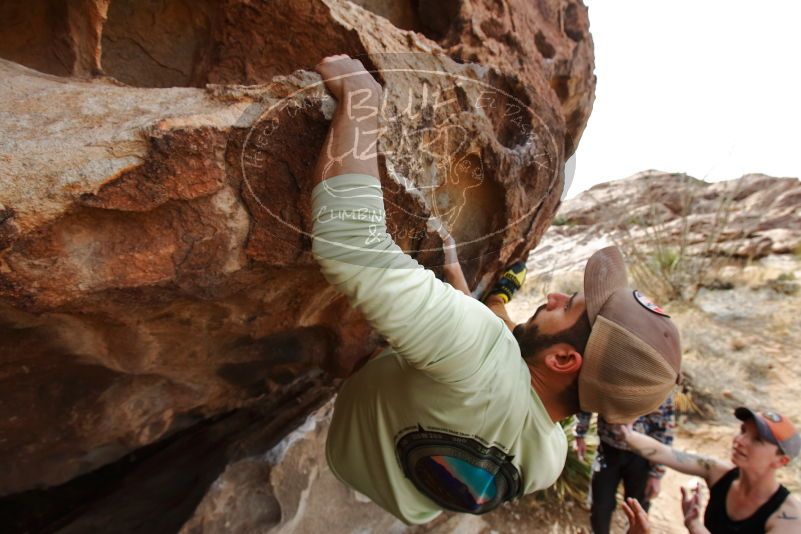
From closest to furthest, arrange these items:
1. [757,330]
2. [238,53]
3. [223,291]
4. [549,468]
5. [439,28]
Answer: [549,468]
[223,291]
[238,53]
[439,28]
[757,330]

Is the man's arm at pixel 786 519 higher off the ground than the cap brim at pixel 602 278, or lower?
lower

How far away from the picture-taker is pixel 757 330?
6.62 metres

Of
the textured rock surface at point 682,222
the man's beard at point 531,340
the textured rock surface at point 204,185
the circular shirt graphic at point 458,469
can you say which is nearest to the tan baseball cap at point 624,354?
the man's beard at point 531,340

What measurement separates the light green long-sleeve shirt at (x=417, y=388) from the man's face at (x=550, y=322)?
86 mm

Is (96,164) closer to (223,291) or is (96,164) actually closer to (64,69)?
(223,291)

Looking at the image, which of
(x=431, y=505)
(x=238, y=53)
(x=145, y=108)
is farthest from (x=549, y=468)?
(x=238, y=53)

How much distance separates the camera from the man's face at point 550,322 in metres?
1.33

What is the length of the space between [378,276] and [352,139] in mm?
339

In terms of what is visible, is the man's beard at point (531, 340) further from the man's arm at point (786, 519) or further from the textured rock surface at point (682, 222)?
the textured rock surface at point (682, 222)

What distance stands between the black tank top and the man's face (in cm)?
149

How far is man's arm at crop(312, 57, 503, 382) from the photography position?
97 centimetres

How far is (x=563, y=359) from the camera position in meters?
1.30

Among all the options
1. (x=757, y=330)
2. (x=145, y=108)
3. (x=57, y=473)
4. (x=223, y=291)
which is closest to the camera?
(x=145, y=108)

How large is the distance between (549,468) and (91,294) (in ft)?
4.34
